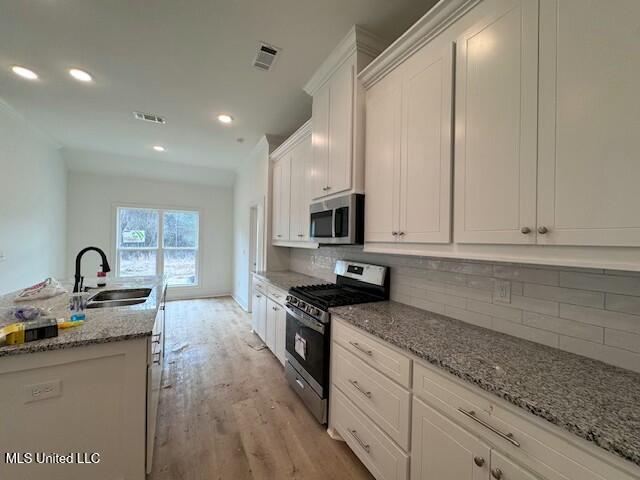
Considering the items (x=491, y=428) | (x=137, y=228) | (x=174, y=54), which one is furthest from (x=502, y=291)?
(x=137, y=228)

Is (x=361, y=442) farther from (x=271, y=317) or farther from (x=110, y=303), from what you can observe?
(x=110, y=303)

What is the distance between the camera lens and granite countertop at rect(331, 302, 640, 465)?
0.73 meters

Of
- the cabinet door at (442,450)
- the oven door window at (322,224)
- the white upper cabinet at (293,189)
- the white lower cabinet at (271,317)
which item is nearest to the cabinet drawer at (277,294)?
the white lower cabinet at (271,317)

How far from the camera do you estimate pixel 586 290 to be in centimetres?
116

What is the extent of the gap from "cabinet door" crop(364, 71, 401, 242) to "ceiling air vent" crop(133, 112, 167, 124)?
112 inches

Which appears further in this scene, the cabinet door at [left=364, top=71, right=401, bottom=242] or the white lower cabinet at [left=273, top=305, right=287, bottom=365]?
the white lower cabinet at [left=273, top=305, right=287, bottom=365]

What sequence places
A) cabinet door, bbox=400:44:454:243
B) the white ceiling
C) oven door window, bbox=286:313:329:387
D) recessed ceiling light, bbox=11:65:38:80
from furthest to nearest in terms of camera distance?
recessed ceiling light, bbox=11:65:38:80, oven door window, bbox=286:313:329:387, the white ceiling, cabinet door, bbox=400:44:454:243

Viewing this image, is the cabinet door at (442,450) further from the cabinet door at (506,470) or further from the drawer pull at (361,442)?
the drawer pull at (361,442)

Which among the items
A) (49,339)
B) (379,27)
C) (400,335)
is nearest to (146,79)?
(379,27)

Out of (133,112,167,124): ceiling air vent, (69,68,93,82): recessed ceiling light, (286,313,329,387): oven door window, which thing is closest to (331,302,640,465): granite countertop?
(286,313,329,387): oven door window

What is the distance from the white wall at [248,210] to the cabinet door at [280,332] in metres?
1.27

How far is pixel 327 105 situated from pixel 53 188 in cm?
498

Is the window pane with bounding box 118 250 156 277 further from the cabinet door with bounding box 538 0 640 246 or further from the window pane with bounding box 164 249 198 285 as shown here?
the cabinet door with bounding box 538 0 640 246

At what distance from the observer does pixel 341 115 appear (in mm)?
2143
